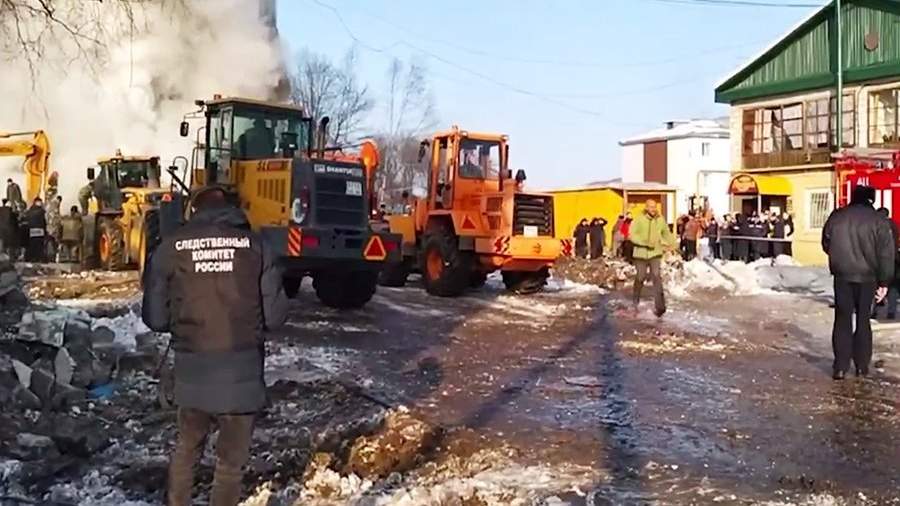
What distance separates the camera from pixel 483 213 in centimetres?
1862

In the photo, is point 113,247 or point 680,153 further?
point 680,153

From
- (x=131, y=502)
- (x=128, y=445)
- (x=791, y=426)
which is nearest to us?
(x=131, y=502)

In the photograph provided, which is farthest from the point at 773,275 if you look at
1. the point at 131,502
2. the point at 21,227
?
the point at 131,502

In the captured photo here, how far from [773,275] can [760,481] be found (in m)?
17.9

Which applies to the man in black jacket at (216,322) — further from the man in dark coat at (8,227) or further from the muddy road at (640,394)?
the man in dark coat at (8,227)

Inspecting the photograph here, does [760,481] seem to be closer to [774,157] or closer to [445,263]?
[445,263]

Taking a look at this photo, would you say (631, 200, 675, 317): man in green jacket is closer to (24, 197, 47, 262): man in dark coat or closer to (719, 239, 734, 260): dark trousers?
(719, 239, 734, 260): dark trousers

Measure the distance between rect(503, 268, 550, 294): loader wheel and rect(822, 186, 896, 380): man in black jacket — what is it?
9.52 m

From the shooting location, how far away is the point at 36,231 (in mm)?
25891

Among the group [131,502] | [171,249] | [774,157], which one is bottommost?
[131,502]

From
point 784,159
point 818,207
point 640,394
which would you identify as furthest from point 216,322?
point 784,159

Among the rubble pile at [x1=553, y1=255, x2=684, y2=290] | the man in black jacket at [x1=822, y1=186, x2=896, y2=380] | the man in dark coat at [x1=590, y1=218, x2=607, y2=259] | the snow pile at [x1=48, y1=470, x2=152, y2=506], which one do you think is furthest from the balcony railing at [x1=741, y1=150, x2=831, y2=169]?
the snow pile at [x1=48, y1=470, x2=152, y2=506]

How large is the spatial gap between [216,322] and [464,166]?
47.7 ft

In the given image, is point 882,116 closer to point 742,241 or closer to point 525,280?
point 742,241
